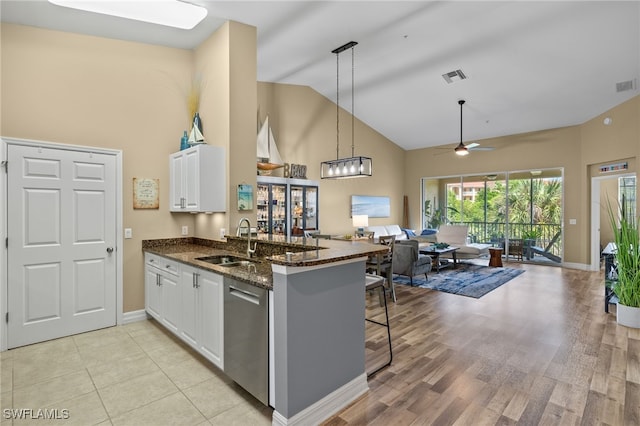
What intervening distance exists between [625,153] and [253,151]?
23.0 feet

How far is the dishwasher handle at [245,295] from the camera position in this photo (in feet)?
7.27

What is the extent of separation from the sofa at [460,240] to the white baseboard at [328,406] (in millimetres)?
5975

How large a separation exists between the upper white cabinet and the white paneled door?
0.80 m

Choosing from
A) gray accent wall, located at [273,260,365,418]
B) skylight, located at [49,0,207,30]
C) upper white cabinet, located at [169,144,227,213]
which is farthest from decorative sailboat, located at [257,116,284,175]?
gray accent wall, located at [273,260,365,418]

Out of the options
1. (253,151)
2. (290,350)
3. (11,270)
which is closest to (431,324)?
(290,350)

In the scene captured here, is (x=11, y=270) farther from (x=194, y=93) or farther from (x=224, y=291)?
(x=194, y=93)

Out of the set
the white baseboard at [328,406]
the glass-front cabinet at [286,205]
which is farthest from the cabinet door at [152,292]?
the glass-front cabinet at [286,205]

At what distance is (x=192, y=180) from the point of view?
3764 millimetres

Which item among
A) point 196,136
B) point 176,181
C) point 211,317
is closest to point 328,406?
point 211,317

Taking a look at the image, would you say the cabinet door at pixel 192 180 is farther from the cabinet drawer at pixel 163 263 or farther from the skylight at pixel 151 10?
the skylight at pixel 151 10

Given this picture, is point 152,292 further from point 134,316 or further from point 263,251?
point 263,251

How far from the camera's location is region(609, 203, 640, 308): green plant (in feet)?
12.5

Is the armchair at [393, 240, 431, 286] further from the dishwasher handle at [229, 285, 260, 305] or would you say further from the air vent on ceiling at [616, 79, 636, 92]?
the air vent on ceiling at [616, 79, 636, 92]

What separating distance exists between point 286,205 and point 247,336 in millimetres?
4351
